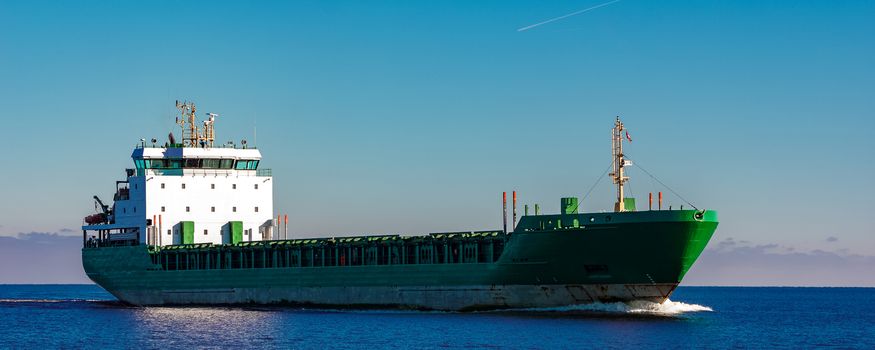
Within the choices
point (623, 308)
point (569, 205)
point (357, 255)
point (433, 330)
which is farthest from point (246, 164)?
point (623, 308)

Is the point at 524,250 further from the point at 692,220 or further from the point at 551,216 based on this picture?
the point at 692,220

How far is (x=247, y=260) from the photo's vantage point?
6938cm

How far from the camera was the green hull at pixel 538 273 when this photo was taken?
2120 inches

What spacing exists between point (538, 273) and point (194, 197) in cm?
2640

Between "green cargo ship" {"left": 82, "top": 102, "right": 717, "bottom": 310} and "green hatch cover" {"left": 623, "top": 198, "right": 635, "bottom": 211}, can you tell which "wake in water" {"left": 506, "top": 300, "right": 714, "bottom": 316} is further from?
"green hatch cover" {"left": 623, "top": 198, "right": 635, "bottom": 211}

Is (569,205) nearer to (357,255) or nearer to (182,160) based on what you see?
(357,255)

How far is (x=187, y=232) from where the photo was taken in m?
A: 73.1

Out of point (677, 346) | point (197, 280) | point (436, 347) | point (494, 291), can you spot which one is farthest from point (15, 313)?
point (677, 346)

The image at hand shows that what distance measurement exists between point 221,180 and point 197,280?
691 centimetres

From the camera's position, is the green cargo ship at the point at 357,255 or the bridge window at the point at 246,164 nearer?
the green cargo ship at the point at 357,255

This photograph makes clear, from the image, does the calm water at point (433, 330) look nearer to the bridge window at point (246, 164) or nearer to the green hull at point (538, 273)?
the green hull at point (538, 273)

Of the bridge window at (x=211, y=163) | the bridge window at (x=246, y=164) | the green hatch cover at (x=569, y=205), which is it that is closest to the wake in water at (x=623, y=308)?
the green hatch cover at (x=569, y=205)

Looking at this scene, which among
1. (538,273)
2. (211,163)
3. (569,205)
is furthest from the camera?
(211,163)

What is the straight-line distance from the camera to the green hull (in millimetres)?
53844
